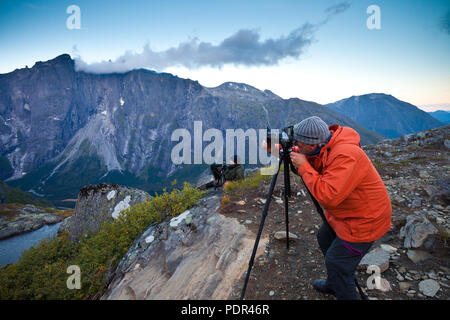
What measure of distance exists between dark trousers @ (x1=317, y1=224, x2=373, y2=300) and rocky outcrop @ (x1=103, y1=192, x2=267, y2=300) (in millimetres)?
2485

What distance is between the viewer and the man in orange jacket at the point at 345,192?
2.88 m

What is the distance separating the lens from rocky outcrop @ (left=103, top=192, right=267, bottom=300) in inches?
210

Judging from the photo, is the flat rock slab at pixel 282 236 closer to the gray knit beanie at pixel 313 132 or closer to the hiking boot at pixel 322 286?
the hiking boot at pixel 322 286

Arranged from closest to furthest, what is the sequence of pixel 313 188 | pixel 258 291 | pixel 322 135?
1. pixel 313 188
2. pixel 322 135
3. pixel 258 291

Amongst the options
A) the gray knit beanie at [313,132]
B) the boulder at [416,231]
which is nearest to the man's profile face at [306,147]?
the gray knit beanie at [313,132]

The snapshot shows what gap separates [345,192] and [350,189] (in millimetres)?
88

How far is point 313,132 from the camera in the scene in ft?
10.8

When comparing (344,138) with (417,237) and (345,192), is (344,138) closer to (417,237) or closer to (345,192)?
(345,192)

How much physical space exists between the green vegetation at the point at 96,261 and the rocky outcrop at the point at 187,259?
598mm

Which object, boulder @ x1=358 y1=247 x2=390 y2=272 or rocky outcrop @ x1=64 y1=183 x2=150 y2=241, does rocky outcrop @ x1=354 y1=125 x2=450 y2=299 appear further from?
rocky outcrop @ x1=64 y1=183 x2=150 y2=241
